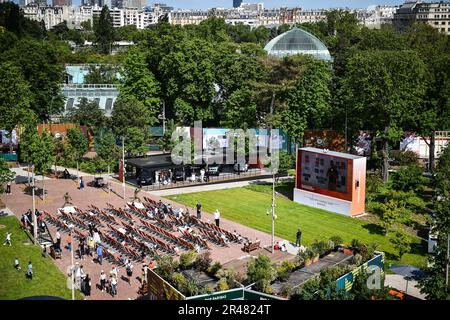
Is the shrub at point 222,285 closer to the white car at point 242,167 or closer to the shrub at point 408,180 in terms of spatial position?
the shrub at point 408,180

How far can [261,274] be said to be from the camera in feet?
75.8

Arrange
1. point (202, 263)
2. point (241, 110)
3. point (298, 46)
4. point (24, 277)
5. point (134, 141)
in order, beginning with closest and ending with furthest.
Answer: point (202, 263), point (24, 277), point (134, 141), point (241, 110), point (298, 46)

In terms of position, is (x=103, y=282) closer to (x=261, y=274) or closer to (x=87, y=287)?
(x=87, y=287)

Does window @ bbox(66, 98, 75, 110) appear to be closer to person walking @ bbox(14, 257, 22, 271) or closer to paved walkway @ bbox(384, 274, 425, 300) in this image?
person walking @ bbox(14, 257, 22, 271)

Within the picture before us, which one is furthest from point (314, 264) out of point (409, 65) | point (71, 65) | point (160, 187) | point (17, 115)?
point (71, 65)

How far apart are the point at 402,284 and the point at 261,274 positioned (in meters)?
10.00

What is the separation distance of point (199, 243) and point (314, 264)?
32.5 ft

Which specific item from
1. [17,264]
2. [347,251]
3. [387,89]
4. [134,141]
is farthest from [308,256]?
[134,141]

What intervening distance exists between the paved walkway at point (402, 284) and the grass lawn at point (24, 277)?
52.3ft

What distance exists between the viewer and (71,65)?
348 ft

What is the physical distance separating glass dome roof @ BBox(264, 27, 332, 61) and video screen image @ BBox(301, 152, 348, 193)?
41.9 metres

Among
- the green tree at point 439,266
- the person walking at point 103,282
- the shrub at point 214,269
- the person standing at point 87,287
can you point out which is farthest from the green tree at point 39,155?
the green tree at point 439,266

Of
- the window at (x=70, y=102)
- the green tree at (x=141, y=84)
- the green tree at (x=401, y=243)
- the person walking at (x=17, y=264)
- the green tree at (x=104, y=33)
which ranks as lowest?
the person walking at (x=17, y=264)

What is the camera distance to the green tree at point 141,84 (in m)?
71.1
